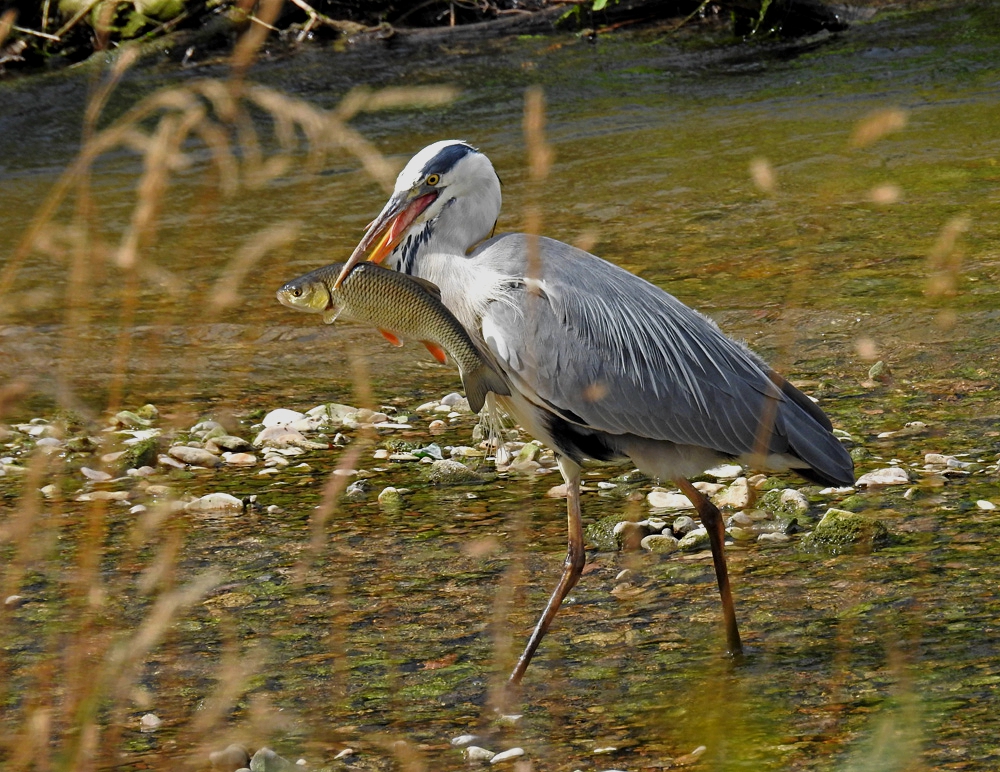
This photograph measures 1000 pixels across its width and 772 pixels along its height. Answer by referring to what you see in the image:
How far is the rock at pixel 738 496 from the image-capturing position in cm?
492

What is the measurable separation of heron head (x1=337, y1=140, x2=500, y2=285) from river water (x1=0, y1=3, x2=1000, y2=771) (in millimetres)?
790

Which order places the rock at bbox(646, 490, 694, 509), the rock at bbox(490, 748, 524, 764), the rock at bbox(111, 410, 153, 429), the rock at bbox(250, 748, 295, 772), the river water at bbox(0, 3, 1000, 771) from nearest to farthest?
the rock at bbox(250, 748, 295, 772)
the rock at bbox(490, 748, 524, 764)
the river water at bbox(0, 3, 1000, 771)
the rock at bbox(646, 490, 694, 509)
the rock at bbox(111, 410, 153, 429)

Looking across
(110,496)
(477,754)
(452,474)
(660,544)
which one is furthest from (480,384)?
(110,496)

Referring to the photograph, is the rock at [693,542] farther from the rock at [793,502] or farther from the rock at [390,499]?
the rock at [390,499]

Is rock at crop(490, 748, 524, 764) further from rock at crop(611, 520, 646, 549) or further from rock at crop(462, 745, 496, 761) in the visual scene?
rock at crop(611, 520, 646, 549)

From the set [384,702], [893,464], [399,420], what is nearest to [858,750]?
[384,702]

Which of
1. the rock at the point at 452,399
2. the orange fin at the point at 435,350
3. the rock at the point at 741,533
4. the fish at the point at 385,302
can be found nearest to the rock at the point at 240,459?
the rock at the point at 452,399

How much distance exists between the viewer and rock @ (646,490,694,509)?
5.00 m

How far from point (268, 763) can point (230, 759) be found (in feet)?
0.36

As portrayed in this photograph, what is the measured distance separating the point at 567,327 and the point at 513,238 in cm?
33

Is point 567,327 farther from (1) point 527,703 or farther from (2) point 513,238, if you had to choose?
(1) point 527,703

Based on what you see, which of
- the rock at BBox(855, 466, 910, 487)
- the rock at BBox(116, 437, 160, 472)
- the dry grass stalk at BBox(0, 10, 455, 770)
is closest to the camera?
the dry grass stalk at BBox(0, 10, 455, 770)

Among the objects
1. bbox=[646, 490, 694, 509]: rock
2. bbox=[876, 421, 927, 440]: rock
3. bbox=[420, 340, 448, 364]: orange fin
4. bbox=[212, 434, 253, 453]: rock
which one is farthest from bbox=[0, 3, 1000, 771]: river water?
bbox=[420, 340, 448, 364]: orange fin

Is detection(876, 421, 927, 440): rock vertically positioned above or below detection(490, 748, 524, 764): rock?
below
